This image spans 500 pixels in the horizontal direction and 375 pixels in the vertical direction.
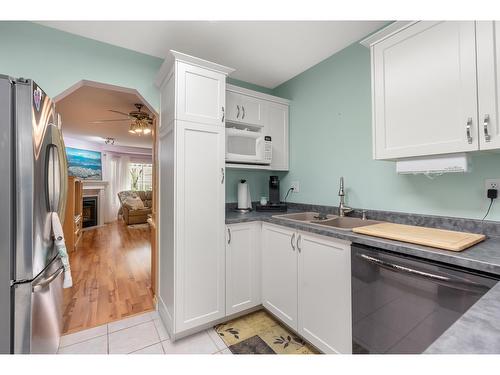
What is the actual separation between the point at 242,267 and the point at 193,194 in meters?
0.77

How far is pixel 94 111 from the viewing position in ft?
12.2

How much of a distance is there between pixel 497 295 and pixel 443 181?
1030 mm

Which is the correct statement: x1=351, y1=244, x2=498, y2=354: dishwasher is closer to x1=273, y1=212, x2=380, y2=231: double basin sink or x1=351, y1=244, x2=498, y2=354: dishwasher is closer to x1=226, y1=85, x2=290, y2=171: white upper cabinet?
x1=273, y1=212, x2=380, y2=231: double basin sink

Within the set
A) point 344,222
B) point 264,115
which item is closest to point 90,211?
point 264,115

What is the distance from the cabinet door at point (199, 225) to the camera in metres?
1.66

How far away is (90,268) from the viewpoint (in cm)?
320

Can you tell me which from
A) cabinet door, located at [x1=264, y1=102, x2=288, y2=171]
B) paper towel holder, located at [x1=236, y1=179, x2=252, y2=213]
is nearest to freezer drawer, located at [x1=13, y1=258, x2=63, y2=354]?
paper towel holder, located at [x1=236, y1=179, x2=252, y2=213]

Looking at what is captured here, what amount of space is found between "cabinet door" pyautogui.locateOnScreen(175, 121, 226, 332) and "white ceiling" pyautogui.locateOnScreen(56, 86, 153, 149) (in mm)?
1451

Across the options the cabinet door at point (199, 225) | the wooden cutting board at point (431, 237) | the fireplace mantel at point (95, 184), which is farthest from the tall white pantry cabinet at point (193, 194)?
the fireplace mantel at point (95, 184)

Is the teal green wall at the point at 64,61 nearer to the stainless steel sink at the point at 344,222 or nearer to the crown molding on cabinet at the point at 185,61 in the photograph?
the crown molding on cabinet at the point at 185,61

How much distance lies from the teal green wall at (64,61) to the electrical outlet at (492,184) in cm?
246

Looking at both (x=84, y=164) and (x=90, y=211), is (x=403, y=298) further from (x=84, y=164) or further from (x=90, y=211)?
(x=84, y=164)
